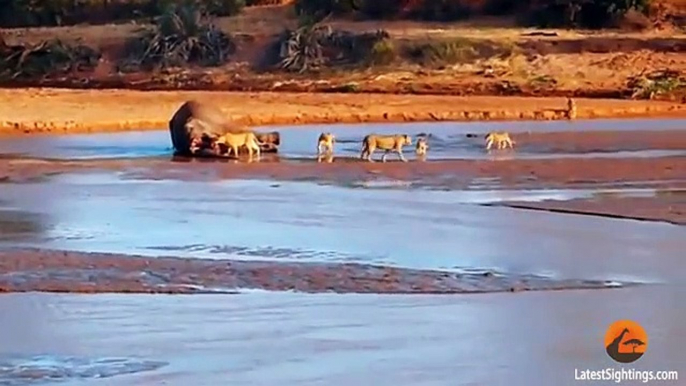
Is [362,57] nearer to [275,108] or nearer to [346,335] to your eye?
[275,108]

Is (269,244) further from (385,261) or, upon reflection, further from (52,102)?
(52,102)

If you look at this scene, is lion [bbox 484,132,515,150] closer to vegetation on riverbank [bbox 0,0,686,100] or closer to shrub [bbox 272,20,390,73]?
vegetation on riverbank [bbox 0,0,686,100]

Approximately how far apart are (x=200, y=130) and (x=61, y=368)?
15698mm

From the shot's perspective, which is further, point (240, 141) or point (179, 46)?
point (179, 46)

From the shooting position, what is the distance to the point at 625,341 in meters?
9.68

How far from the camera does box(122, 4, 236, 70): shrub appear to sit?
39406 millimetres

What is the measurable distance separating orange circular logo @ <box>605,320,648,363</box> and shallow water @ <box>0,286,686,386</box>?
2.3 inches

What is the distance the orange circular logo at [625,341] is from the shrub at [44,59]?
30163 millimetres

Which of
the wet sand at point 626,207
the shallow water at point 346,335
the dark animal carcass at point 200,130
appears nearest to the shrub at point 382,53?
the dark animal carcass at point 200,130

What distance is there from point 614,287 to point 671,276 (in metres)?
0.64

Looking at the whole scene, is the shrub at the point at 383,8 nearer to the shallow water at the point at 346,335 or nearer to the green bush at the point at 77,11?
the green bush at the point at 77,11

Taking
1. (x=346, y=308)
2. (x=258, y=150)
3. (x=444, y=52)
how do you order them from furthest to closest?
(x=444, y=52) < (x=258, y=150) < (x=346, y=308)

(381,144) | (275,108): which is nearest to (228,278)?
(381,144)

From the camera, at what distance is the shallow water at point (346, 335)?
903cm
